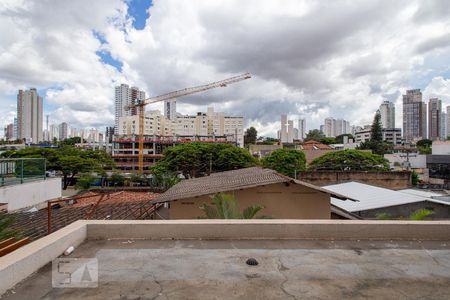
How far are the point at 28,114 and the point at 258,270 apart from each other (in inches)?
6356

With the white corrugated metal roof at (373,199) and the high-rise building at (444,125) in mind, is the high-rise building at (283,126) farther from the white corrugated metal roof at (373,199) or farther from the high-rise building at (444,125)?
the white corrugated metal roof at (373,199)

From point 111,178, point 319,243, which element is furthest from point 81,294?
point 111,178

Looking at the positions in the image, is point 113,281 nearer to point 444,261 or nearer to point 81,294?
point 81,294

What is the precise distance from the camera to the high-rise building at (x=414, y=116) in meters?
149

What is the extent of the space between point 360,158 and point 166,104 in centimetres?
13997

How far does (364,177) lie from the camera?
26125 millimetres

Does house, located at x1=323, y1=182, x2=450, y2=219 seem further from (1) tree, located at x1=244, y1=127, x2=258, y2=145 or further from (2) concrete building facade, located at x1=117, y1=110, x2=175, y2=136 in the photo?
(2) concrete building facade, located at x1=117, y1=110, x2=175, y2=136

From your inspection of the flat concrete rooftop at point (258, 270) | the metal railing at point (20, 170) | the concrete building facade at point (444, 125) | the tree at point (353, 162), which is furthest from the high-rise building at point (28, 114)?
the concrete building facade at point (444, 125)

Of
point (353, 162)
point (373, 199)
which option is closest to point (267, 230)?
point (373, 199)

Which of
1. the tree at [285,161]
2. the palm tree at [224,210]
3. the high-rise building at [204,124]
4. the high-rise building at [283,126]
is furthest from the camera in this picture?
the high-rise building at [283,126]

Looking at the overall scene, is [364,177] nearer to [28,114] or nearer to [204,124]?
[204,124]

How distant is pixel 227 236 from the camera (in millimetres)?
5227

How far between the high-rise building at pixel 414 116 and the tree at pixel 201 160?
13005 centimetres

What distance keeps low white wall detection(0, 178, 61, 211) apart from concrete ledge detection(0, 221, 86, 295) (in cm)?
946
